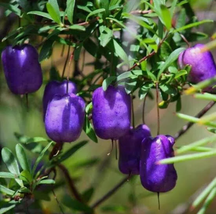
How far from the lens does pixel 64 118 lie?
31.9 inches

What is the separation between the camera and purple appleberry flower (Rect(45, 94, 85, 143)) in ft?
2.66

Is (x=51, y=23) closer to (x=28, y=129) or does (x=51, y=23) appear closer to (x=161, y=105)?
(x=161, y=105)

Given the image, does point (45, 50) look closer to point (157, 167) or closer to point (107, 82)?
point (107, 82)

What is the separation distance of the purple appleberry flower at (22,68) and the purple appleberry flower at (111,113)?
121 millimetres

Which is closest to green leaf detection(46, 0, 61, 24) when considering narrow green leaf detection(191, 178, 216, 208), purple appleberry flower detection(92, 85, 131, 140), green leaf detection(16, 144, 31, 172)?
purple appleberry flower detection(92, 85, 131, 140)

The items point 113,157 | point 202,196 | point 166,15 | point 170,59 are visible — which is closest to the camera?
point 202,196

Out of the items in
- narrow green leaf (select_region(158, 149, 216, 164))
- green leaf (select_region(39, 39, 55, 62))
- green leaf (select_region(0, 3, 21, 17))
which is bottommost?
narrow green leaf (select_region(158, 149, 216, 164))

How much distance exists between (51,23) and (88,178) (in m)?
0.81

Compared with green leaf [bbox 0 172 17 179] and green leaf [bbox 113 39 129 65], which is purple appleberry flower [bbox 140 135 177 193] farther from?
green leaf [bbox 0 172 17 179]

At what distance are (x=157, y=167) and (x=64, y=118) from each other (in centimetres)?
15

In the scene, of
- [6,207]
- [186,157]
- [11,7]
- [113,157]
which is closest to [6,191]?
[6,207]

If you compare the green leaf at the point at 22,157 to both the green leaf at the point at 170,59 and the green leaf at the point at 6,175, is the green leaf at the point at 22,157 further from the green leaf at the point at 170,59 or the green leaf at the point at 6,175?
the green leaf at the point at 170,59

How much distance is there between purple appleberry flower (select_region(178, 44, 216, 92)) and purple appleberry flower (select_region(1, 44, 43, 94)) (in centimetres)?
23

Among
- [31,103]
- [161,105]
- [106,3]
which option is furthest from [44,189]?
[106,3]
